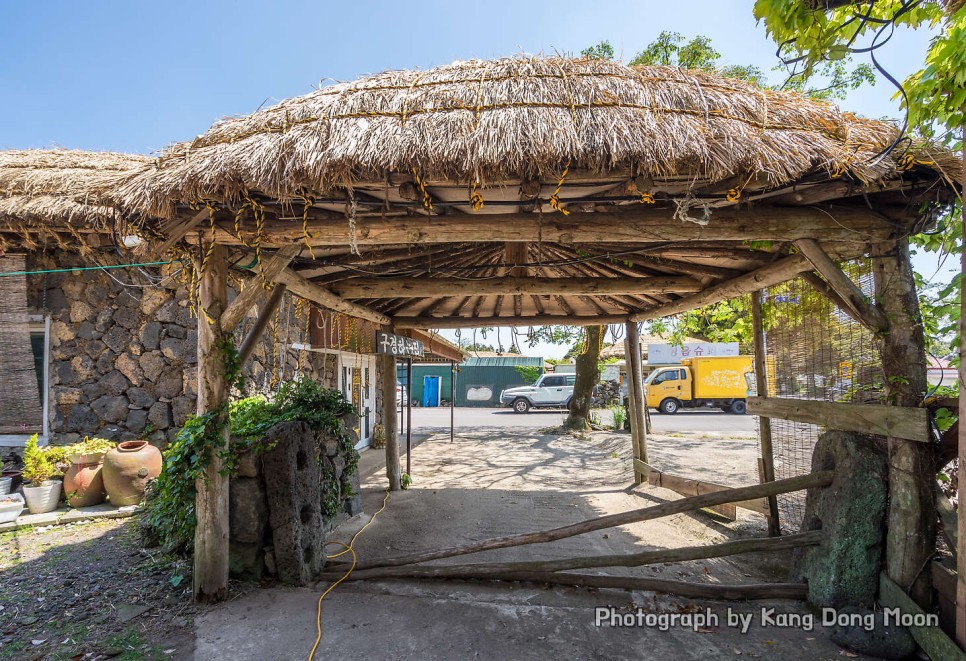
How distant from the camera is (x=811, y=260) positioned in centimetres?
314

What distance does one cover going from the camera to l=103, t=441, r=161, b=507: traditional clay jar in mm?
5336

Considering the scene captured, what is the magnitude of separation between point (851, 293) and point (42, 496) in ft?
25.6

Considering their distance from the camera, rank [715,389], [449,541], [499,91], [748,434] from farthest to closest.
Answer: [715,389], [748,434], [449,541], [499,91]

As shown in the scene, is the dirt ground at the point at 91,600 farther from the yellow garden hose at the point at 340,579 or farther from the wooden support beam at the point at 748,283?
the wooden support beam at the point at 748,283

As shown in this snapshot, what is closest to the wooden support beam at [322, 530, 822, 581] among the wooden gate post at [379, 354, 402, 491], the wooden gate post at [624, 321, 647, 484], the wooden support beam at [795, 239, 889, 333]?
the wooden support beam at [795, 239, 889, 333]

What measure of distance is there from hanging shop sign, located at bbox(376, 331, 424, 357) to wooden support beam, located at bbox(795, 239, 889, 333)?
4.23 m

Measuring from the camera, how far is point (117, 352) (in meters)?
6.29

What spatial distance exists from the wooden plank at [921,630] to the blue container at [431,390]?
20.6m

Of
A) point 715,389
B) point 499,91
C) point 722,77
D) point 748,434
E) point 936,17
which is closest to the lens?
point 936,17

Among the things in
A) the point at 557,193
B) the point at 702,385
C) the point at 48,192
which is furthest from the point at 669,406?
the point at 48,192

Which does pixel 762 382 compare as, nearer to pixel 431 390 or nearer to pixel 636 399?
pixel 636 399

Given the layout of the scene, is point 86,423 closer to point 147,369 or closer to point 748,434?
point 147,369

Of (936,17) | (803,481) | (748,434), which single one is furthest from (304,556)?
(748,434)

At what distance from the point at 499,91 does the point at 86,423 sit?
6.70 m
